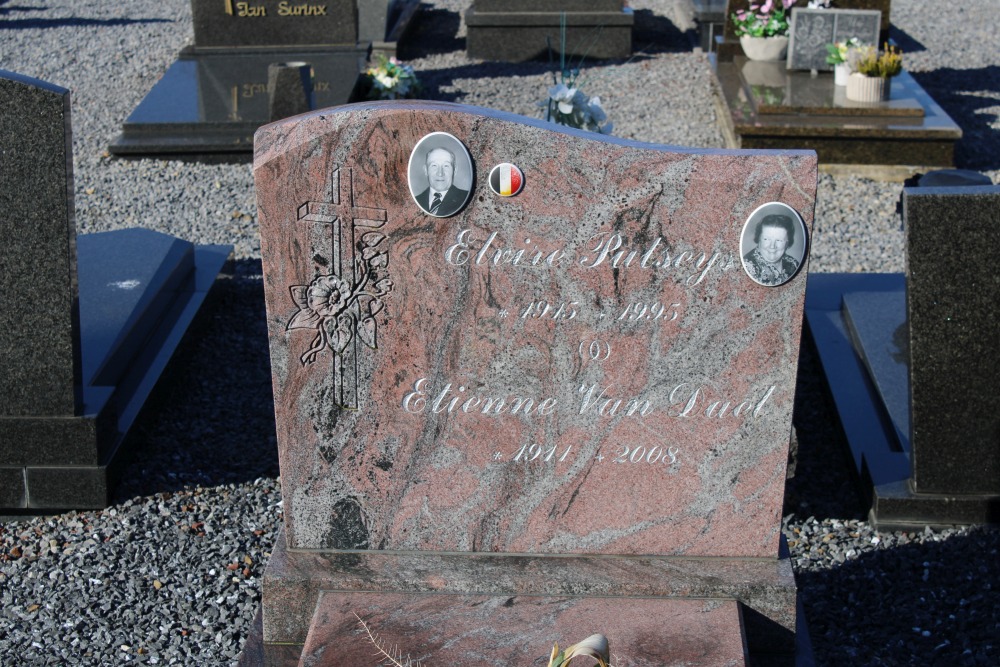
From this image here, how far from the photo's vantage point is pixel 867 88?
831 cm

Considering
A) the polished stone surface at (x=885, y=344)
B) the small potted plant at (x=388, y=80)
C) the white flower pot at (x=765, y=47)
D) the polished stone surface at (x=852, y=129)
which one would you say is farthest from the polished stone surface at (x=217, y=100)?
the polished stone surface at (x=885, y=344)

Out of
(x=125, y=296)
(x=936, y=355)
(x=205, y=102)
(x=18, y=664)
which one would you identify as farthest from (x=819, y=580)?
(x=205, y=102)

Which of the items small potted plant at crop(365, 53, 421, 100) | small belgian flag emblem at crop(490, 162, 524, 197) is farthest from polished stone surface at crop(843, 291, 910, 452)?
small potted plant at crop(365, 53, 421, 100)

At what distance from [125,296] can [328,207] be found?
9.04 feet

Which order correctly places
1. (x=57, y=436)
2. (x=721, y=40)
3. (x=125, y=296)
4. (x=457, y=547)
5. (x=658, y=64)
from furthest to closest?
(x=658, y=64) → (x=721, y=40) → (x=125, y=296) → (x=57, y=436) → (x=457, y=547)

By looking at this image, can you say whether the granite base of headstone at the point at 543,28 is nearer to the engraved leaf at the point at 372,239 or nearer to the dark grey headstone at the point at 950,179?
the dark grey headstone at the point at 950,179

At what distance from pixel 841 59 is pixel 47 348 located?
644cm

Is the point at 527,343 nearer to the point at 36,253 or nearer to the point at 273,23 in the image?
the point at 36,253

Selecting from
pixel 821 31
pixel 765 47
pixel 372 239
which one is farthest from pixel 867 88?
pixel 372 239

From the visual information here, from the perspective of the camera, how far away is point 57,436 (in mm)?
4332

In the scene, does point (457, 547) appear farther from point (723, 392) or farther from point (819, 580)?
point (819, 580)

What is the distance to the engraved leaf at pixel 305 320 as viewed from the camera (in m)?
3.11

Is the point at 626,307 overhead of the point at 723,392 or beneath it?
overhead

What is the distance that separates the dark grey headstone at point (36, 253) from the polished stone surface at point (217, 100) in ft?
14.1
